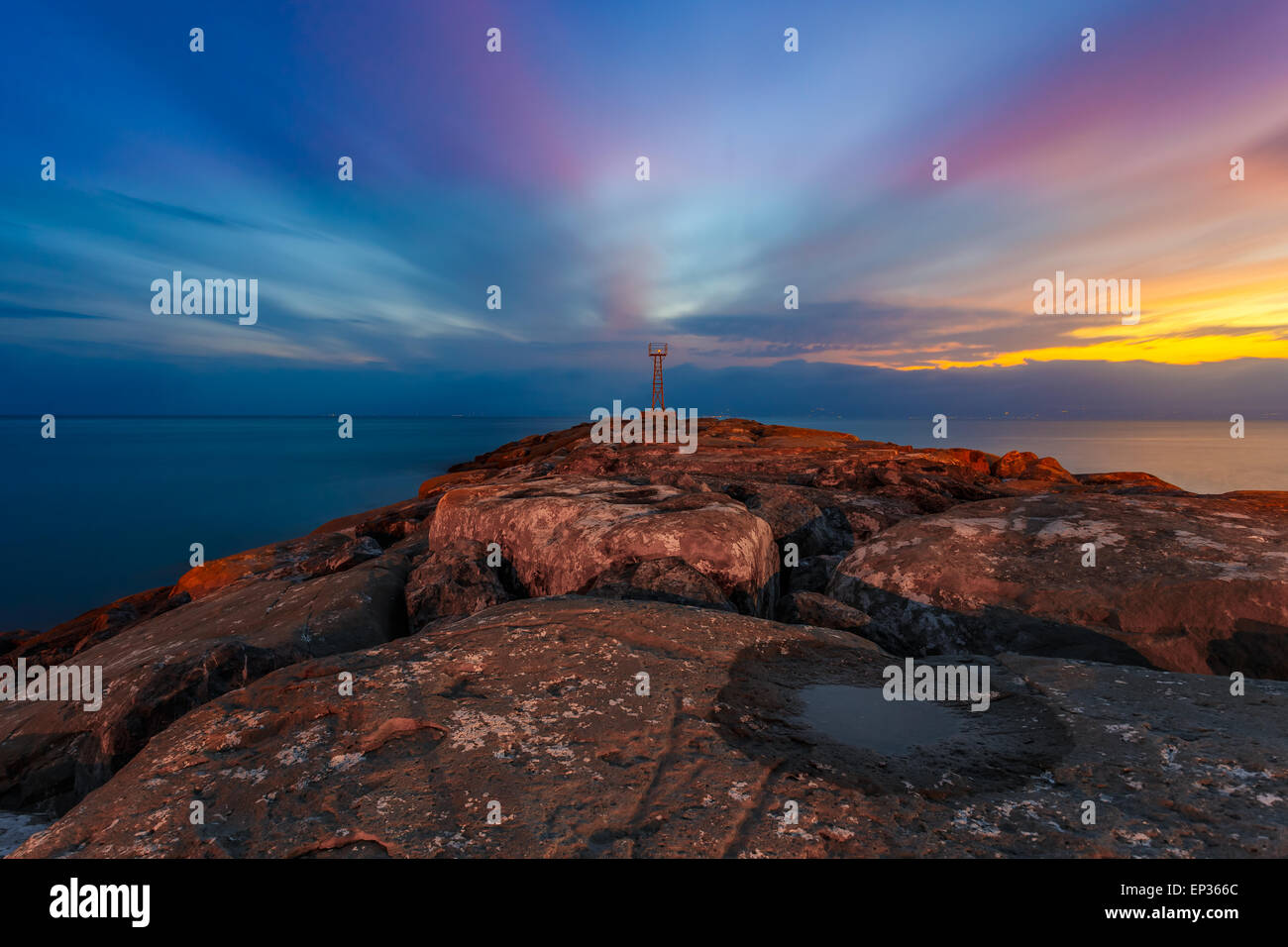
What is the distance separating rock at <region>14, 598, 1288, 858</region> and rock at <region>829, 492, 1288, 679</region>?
1.70m

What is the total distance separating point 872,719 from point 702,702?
1052 millimetres

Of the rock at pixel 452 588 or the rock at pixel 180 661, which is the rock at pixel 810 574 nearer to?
the rock at pixel 452 588

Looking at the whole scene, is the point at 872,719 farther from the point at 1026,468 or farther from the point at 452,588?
the point at 1026,468

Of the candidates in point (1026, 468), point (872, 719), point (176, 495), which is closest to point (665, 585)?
point (872, 719)

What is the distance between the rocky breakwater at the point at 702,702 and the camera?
2.68m

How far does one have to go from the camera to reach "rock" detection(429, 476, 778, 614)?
703 cm


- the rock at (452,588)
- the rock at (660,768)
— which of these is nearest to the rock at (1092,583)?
the rock at (660,768)

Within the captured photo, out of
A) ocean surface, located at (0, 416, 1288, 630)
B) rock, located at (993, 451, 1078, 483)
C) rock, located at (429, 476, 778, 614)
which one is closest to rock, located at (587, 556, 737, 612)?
rock, located at (429, 476, 778, 614)

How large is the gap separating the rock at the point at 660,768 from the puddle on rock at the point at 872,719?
68mm

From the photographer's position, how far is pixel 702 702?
379 cm
